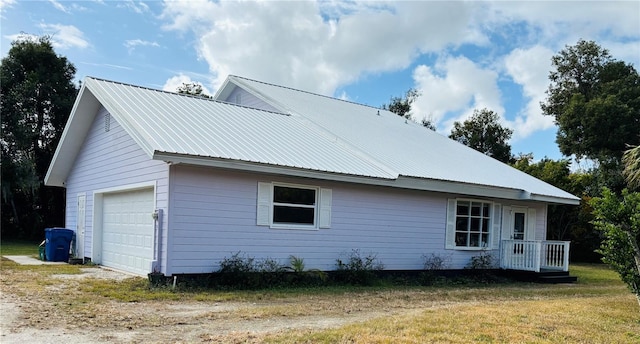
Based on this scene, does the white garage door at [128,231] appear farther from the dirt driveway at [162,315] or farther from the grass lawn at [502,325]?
the grass lawn at [502,325]

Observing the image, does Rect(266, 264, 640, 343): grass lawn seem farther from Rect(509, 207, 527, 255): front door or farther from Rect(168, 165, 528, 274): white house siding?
Rect(509, 207, 527, 255): front door

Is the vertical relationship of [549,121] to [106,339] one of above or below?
above

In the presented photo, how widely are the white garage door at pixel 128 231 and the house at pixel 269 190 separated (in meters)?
0.05

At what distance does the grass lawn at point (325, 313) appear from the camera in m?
6.47

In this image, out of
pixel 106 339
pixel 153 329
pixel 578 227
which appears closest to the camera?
pixel 106 339

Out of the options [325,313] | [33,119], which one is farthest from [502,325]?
[33,119]

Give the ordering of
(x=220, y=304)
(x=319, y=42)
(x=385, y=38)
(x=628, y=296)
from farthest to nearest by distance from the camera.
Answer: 1. (x=319, y=42)
2. (x=385, y=38)
3. (x=628, y=296)
4. (x=220, y=304)

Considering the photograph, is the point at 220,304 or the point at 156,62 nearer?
the point at 220,304

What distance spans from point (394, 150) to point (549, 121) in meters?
26.5

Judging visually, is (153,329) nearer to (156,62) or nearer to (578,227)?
(156,62)

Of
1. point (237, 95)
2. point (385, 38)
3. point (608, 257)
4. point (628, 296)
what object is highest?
point (385, 38)

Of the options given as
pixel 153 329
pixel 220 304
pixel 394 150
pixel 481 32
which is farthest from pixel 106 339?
pixel 481 32

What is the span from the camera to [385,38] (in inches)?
695

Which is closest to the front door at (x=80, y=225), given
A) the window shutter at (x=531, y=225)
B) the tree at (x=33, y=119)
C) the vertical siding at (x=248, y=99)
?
the vertical siding at (x=248, y=99)
